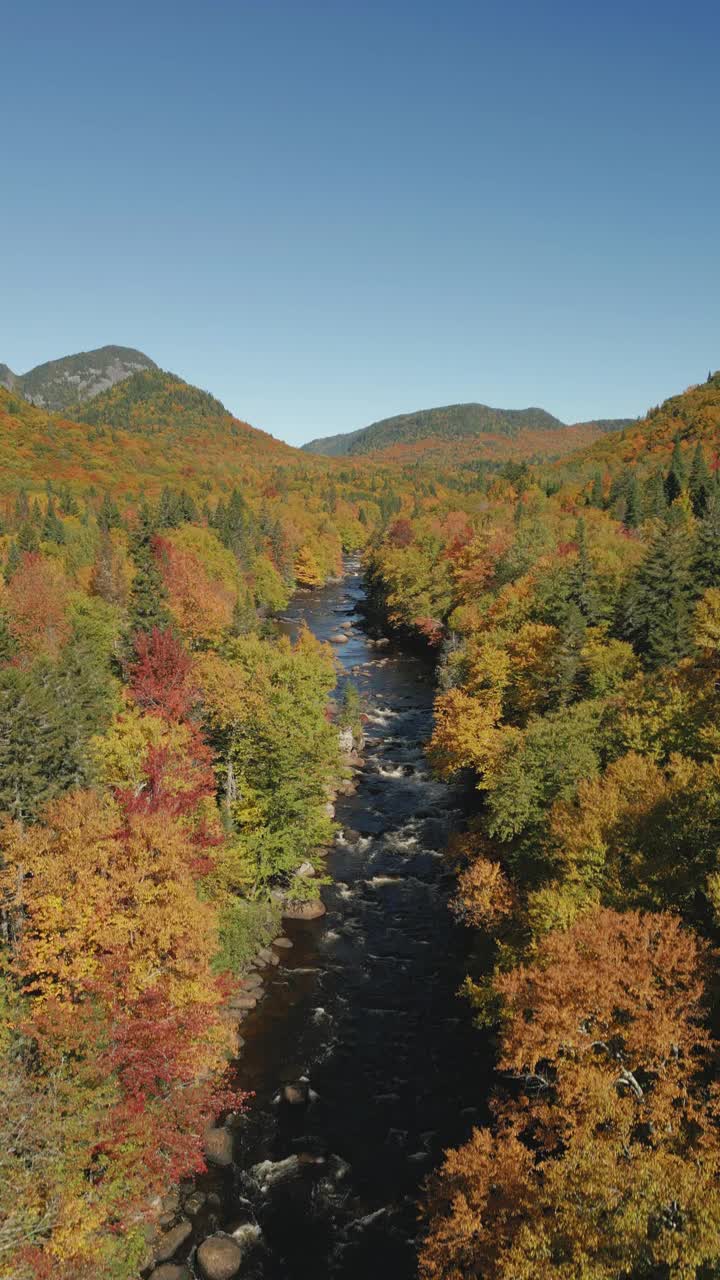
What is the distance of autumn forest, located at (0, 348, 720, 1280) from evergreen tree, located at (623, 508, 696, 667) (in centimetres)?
24

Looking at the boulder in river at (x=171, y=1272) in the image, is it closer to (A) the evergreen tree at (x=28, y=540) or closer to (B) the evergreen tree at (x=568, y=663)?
(B) the evergreen tree at (x=568, y=663)

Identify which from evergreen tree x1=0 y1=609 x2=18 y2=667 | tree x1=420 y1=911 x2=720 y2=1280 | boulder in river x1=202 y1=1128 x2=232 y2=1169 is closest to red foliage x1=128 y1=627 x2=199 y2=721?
evergreen tree x1=0 y1=609 x2=18 y2=667

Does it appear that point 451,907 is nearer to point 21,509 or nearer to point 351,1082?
point 351,1082

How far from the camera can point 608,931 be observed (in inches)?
941

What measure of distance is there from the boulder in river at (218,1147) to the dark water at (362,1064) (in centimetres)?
45

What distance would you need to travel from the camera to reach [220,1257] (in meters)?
22.8

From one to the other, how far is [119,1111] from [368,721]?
5088cm

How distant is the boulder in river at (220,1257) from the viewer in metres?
22.4

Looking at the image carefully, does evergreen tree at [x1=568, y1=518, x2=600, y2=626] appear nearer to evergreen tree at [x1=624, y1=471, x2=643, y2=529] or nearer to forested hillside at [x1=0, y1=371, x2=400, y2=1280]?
forested hillside at [x1=0, y1=371, x2=400, y2=1280]

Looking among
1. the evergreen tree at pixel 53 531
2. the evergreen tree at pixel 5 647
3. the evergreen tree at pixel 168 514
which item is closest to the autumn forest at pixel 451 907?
the evergreen tree at pixel 5 647

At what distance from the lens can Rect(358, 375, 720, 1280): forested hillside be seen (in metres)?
16.3

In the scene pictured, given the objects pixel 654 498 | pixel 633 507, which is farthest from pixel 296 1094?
pixel 654 498

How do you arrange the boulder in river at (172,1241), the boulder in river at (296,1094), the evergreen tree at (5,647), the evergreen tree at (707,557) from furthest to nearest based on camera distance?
1. the evergreen tree at (707,557)
2. the evergreen tree at (5,647)
3. the boulder in river at (296,1094)
4. the boulder in river at (172,1241)

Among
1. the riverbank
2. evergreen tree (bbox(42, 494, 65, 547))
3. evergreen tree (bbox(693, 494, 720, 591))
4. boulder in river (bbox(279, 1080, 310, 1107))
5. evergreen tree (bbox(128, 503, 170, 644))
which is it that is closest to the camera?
the riverbank
